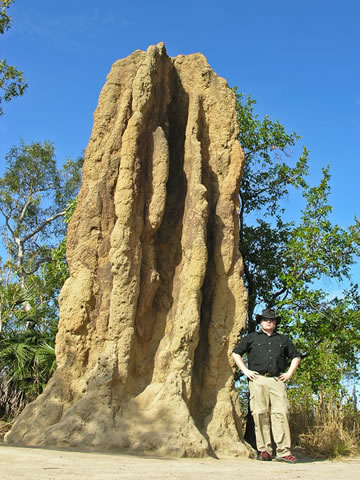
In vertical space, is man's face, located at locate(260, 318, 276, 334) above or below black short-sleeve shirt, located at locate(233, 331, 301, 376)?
above

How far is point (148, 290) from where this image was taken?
272 inches

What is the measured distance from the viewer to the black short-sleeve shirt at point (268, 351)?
6.22m

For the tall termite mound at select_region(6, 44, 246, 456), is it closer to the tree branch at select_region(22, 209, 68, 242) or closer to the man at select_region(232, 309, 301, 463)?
the man at select_region(232, 309, 301, 463)

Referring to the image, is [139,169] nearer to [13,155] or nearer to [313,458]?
[313,458]

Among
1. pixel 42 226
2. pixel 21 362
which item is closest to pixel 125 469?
pixel 21 362

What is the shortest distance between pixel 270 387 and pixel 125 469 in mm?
2468

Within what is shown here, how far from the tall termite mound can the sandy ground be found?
89 cm

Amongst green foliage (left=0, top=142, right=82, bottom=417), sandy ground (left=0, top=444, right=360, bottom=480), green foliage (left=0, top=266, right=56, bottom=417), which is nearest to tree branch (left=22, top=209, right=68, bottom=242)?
green foliage (left=0, top=142, right=82, bottom=417)

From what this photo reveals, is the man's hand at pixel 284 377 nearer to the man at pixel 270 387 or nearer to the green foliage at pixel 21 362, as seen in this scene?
the man at pixel 270 387

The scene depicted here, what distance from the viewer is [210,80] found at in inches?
330

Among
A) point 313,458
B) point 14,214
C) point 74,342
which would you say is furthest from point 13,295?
point 14,214

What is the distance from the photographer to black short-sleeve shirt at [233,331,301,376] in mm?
6219

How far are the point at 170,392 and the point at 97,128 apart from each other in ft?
12.6

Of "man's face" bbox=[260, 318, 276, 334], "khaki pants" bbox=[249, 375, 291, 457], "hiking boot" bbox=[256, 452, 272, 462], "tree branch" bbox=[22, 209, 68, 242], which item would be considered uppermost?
"tree branch" bbox=[22, 209, 68, 242]
